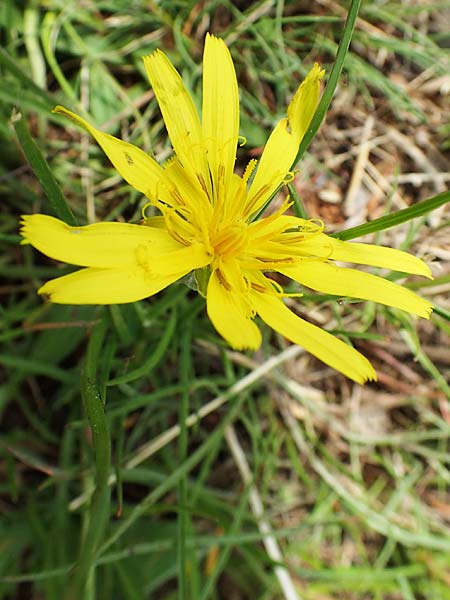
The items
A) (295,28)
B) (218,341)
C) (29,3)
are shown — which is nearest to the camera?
(218,341)

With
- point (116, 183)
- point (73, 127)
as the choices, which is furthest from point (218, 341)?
point (73, 127)

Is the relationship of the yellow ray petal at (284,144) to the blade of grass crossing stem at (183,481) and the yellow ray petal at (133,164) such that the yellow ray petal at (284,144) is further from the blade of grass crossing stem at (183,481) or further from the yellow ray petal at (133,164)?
the blade of grass crossing stem at (183,481)

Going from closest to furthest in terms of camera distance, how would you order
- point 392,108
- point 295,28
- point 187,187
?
point 187,187
point 295,28
point 392,108

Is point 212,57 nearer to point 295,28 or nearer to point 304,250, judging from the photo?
point 304,250

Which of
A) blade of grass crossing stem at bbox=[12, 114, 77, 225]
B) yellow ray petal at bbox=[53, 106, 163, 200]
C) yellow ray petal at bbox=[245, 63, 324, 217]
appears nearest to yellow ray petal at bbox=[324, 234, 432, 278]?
yellow ray petal at bbox=[245, 63, 324, 217]

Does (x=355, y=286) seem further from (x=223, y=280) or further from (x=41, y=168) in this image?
(x=41, y=168)

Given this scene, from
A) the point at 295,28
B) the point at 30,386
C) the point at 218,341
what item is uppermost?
the point at 295,28

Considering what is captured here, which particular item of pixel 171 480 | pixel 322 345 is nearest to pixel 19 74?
pixel 322 345

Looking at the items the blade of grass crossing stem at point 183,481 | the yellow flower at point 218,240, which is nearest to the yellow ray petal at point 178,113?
the yellow flower at point 218,240
